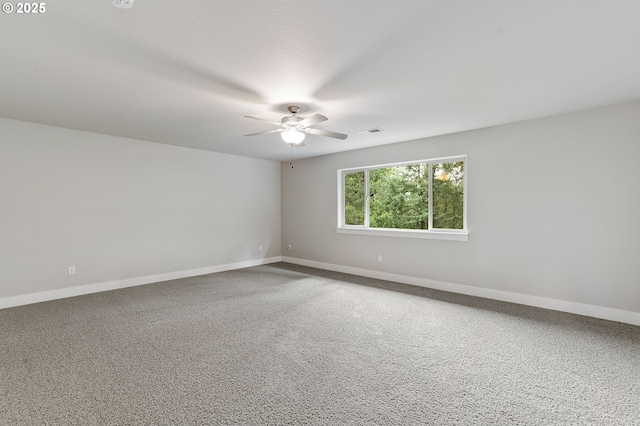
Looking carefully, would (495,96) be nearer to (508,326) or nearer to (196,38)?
(508,326)

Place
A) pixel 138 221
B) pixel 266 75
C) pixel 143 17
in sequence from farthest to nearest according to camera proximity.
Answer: pixel 138 221
pixel 266 75
pixel 143 17

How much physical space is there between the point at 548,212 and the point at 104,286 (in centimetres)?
618

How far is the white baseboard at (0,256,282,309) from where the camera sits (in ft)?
13.0

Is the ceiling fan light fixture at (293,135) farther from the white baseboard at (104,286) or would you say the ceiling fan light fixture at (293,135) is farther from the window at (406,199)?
the white baseboard at (104,286)

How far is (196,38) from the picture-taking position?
2059 millimetres

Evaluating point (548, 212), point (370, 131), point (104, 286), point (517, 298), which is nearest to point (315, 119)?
point (370, 131)

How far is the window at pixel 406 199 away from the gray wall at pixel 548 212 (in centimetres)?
19

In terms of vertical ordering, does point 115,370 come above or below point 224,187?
below

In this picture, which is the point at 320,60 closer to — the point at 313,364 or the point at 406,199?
the point at 313,364

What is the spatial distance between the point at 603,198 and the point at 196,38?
14.1 ft

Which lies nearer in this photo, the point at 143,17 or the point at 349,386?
the point at 143,17

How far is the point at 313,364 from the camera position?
2459mm


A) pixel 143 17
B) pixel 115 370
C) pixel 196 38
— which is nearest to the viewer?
pixel 143 17

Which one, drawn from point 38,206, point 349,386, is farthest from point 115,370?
point 38,206
